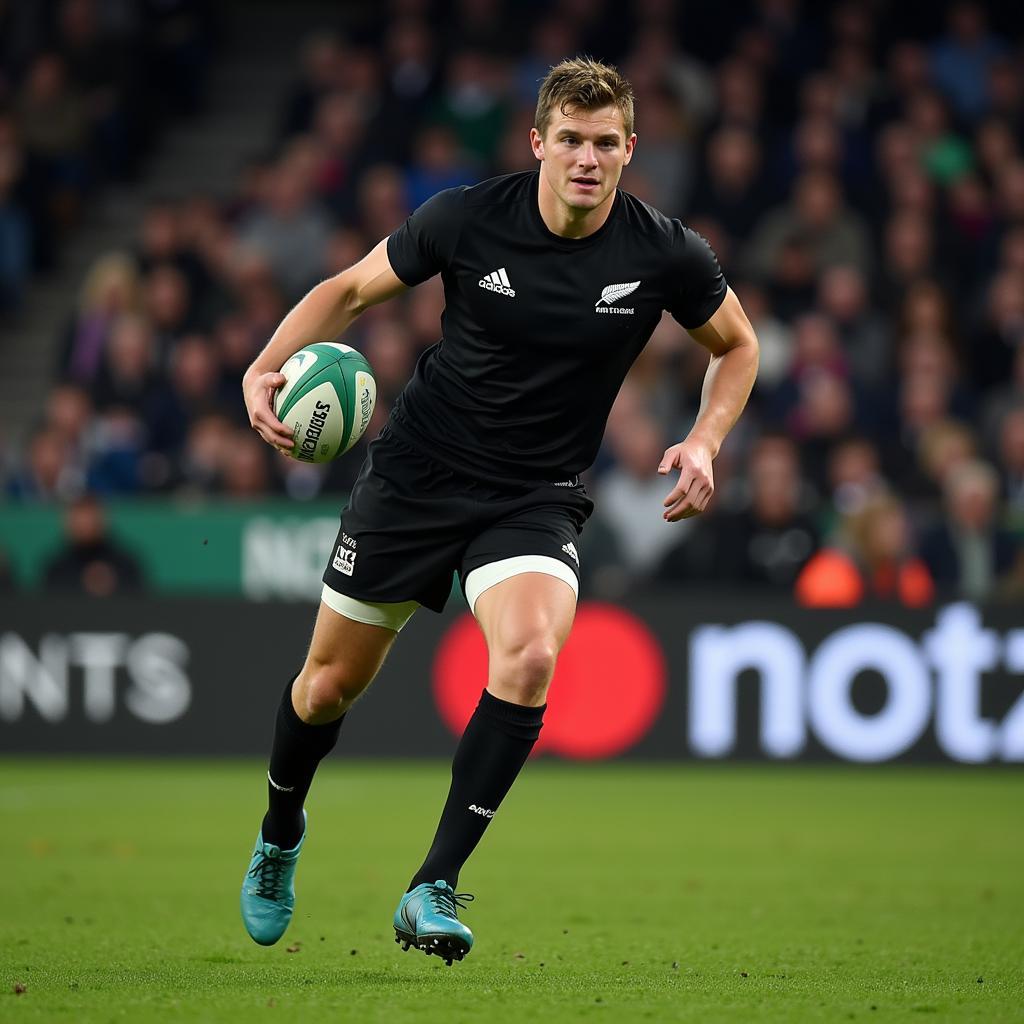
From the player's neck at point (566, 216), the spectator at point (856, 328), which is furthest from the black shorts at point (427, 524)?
the spectator at point (856, 328)

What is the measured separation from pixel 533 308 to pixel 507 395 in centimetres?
27

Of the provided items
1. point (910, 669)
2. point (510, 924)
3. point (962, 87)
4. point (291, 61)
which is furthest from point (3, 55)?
point (510, 924)

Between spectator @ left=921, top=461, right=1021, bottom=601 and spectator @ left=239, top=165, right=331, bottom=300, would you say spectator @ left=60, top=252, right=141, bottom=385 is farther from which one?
spectator @ left=921, top=461, right=1021, bottom=601

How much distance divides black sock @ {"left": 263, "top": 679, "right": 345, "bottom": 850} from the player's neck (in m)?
1.68

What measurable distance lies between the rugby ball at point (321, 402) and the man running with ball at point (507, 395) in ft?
0.21

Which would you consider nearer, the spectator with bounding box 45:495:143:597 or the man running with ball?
the man running with ball

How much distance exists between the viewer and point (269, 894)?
6008mm

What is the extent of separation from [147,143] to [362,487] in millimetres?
15095

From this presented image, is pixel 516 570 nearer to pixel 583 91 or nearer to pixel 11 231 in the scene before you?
pixel 583 91

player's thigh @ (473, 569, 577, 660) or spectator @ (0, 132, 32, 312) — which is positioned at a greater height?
player's thigh @ (473, 569, 577, 660)

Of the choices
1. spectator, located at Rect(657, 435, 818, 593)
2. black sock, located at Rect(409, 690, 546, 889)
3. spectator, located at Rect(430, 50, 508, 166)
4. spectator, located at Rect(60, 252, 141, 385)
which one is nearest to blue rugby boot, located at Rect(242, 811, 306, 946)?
black sock, located at Rect(409, 690, 546, 889)

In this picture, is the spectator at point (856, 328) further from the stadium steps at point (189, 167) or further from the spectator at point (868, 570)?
the stadium steps at point (189, 167)

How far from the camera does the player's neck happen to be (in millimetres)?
5570

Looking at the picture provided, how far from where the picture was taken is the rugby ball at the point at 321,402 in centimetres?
578
